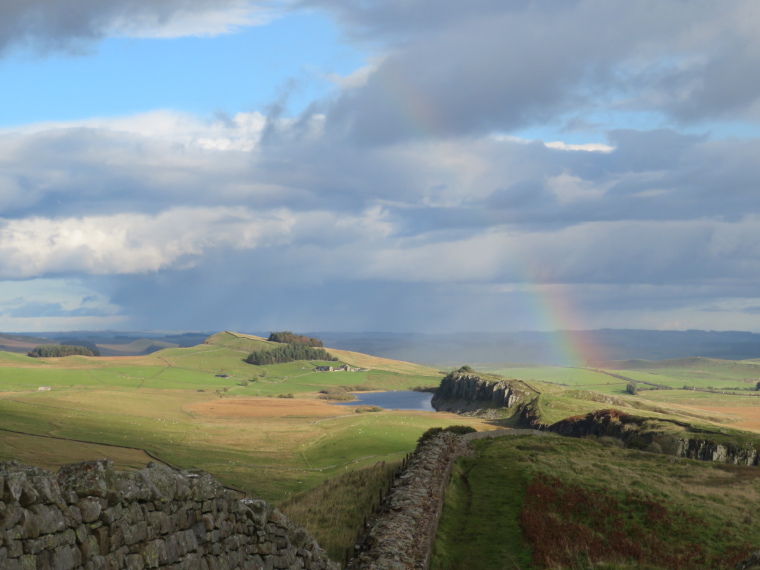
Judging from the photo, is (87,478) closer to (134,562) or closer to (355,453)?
(134,562)

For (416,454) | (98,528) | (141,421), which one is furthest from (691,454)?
(141,421)

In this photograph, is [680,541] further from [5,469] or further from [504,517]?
[5,469]

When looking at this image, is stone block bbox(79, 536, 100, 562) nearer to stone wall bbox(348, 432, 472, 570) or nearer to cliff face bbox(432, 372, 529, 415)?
stone wall bbox(348, 432, 472, 570)

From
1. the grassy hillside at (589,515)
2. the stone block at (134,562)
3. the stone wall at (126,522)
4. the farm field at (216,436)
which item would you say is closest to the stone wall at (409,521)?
the grassy hillside at (589,515)

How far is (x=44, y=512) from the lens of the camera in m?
8.08

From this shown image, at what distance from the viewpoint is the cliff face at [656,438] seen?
73875 mm

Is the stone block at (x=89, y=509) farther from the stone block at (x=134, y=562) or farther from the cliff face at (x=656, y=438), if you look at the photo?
the cliff face at (x=656, y=438)

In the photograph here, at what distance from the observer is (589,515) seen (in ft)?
107

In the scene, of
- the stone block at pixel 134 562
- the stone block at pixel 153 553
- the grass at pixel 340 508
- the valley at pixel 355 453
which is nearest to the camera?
the stone block at pixel 134 562

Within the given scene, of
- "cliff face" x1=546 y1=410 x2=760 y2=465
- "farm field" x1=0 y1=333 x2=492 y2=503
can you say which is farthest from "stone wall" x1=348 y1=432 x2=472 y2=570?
"cliff face" x1=546 y1=410 x2=760 y2=465

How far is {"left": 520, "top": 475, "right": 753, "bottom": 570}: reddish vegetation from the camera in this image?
86.3ft

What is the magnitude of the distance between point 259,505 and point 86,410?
128 metres

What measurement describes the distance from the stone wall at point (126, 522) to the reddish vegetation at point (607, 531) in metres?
16.1

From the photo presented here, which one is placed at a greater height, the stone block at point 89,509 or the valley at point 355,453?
the stone block at point 89,509
